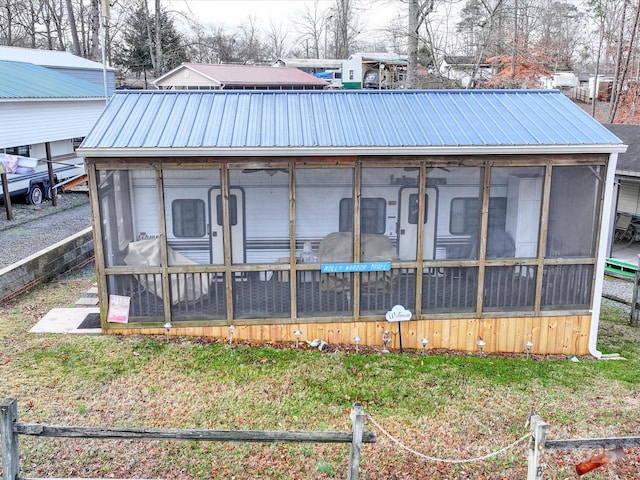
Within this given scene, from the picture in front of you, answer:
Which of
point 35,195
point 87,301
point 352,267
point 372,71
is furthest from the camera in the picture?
point 372,71

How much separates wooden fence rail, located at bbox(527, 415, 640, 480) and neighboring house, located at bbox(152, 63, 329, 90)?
73.8 ft

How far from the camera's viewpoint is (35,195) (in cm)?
1603

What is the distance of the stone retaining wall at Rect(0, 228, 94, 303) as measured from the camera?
8516 mm

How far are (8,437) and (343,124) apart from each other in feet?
15.8

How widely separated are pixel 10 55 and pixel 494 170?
64.9 feet

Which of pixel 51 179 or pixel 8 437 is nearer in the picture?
pixel 8 437

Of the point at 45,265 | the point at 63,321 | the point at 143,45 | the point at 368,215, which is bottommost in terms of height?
the point at 63,321

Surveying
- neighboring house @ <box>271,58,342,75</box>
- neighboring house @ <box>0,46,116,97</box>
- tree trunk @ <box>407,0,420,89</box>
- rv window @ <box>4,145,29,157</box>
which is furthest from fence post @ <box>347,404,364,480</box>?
neighboring house @ <box>271,58,342,75</box>

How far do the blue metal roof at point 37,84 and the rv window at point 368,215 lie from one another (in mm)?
11622

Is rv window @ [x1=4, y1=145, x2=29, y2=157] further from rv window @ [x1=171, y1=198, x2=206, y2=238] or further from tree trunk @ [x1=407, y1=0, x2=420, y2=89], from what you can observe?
tree trunk @ [x1=407, y1=0, x2=420, y2=89]

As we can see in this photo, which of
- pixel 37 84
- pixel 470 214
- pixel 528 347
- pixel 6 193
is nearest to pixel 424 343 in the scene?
pixel 528 347

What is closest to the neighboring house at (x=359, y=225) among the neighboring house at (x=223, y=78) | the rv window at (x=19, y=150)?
the rv window at (x=19, y=150)

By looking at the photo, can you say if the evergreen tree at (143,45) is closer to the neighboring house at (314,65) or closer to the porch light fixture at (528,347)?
the neighboring house at (314,65)

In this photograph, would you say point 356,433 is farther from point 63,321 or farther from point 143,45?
point 143,45
